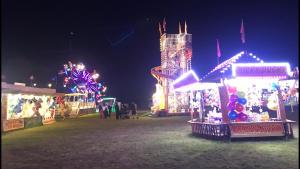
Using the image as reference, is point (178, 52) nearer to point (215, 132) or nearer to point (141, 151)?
point (215, 132)

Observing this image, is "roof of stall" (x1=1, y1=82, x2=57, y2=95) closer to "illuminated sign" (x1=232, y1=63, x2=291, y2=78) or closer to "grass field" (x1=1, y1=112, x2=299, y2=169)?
"grass field" (x1=1, y1=112, x2=299, y2=169)

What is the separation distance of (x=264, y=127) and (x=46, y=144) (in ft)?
31.6

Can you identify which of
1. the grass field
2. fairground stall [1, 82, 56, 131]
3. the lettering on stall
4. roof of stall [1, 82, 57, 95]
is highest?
roof of stall [1, 82, 57, 95]

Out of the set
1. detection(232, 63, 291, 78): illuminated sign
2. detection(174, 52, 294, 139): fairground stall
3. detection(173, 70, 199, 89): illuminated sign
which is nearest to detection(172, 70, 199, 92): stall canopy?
detection(173, 70, 199, 89): illuminated sign

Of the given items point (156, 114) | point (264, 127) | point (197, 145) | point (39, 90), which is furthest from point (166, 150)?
point (156, 114)

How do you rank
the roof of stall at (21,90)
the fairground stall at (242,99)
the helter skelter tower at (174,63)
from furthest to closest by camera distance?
the helter skelter tower at (174,63) < the roof of stall at (21,90) < the fairground stall at (242,99)

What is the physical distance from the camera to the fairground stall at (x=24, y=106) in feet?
70.5

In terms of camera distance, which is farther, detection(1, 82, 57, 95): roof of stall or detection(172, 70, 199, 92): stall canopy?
detection(1, 82, 57, 95): roof of stall

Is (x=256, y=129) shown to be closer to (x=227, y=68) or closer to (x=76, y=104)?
(x=227, y=68)

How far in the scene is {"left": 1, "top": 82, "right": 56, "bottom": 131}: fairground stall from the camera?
70.5 ft

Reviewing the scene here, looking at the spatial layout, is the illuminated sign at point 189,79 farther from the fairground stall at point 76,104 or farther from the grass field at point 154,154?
the fairground stall at point 76,104

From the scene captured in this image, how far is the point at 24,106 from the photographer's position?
983 inches

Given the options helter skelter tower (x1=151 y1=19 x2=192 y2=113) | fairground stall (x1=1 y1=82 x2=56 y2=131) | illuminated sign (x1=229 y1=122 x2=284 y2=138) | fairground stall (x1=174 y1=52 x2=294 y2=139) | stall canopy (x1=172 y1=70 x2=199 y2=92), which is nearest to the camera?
fairground stall (x1=174 y1=52 x2=294 y2=139)

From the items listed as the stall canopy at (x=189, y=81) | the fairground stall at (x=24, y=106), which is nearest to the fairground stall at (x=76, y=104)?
the fairground stall at (x=24, y=106)
